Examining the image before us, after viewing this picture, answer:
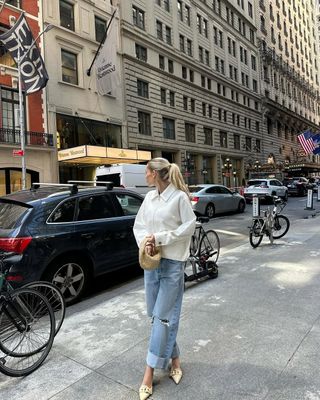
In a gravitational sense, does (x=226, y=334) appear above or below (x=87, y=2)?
below

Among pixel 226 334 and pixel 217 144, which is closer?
pixel 226 334

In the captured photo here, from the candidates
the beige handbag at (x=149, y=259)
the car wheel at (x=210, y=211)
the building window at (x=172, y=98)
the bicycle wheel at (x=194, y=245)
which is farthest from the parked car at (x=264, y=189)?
the beige handbag at (x=149, y=259)

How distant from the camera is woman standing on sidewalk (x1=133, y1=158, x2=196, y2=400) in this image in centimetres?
305

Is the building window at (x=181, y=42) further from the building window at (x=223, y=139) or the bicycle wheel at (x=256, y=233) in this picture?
→ the bicycle wheel at (x=256, y=233)

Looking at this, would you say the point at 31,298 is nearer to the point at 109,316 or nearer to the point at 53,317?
the point at 53,317

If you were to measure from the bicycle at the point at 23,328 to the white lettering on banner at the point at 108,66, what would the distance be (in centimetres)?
2410

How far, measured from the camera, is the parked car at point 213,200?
16594mm

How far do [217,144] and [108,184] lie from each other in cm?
3778

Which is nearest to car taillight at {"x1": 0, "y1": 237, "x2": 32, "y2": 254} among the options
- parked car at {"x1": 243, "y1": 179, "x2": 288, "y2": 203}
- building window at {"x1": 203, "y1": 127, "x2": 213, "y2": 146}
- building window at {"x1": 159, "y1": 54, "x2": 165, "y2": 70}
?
parked car at {"x1": 243, "y1": 179, "x2": 288, "y2": 203}

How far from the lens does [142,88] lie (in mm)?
32625

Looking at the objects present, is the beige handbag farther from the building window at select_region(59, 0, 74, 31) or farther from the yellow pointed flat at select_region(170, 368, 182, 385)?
the building window at select_region(59, 0, 74, 31)

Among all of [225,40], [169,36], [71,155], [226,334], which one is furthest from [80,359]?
[225,40]

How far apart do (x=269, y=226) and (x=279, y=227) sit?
0.86 metres

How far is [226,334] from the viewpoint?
4039mm
